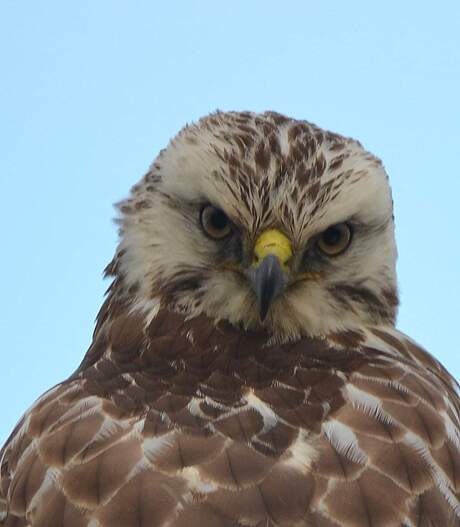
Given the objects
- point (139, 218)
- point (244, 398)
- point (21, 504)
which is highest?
point (139, 218)

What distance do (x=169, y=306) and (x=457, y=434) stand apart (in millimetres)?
1416

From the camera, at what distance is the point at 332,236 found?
6.33 metres

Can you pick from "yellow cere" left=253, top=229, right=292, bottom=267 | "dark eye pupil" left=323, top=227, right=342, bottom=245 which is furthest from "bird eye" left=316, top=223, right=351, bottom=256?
"yellow cere" left=253, top=229, right=292, bottom=267

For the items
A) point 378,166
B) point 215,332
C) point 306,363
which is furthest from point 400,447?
point 378,166

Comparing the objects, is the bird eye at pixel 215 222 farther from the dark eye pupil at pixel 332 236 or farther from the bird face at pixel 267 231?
the dark eye pupil at pixel 332 236

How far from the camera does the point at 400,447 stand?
5.29 metres

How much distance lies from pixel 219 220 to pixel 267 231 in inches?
10.5

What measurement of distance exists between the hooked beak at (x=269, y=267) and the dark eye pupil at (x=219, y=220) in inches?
8.5

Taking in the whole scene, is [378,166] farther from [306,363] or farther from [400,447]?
[400,447]

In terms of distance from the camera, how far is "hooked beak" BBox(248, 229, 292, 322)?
19.5 feet

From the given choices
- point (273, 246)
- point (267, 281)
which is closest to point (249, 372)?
point (267, 281)

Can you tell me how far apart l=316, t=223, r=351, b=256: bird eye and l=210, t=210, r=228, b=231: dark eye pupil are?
14.8 inches

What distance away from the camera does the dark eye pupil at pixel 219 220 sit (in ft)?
20.5

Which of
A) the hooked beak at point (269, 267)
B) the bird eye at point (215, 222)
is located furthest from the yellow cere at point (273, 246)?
the bird eye at point (215, 222)
